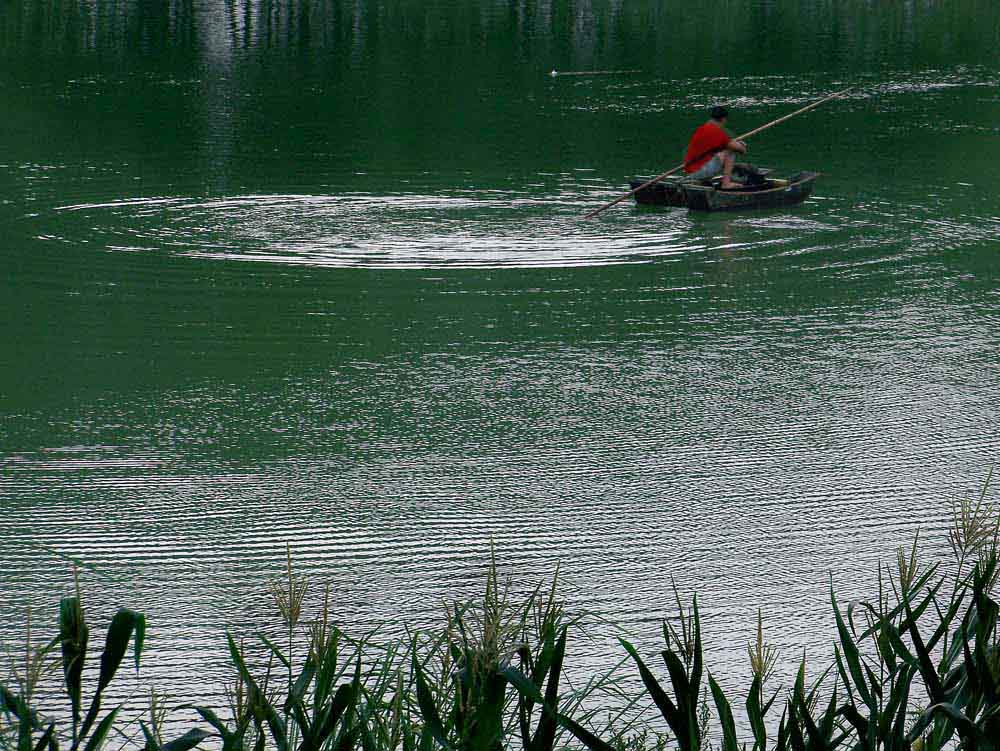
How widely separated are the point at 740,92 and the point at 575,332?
13.1 m

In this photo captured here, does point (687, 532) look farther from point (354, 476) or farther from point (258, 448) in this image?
point (258, 448)

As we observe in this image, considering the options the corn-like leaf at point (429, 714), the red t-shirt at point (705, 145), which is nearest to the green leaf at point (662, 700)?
the corn-like leaf at point (429, 714)

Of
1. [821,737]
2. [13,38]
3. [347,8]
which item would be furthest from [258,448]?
[347,8]

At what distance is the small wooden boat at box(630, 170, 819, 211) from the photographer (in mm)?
12445

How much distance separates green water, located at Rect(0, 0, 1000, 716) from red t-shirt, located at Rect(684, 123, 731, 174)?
0.74 meters

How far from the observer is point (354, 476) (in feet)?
21.2

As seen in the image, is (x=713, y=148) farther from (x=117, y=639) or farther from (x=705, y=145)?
(x=117, y=639)

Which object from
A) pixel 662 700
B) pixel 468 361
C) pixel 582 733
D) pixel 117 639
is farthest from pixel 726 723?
pixel 468 361

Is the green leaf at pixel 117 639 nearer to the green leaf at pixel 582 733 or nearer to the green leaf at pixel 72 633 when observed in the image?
the green leaf at pixel 72 633

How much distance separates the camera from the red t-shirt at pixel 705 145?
516 inches

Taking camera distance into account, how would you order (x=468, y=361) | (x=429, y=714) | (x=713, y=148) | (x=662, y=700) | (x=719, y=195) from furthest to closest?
(x=713, y=148), (x=719, y=195), (x=468, y=361), (x=662, y=700), (x=429, y=714)

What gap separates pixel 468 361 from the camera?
823 cm

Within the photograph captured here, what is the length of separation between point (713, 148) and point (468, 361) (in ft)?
18.2

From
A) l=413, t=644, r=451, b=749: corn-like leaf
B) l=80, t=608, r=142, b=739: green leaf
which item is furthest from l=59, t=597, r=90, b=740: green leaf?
l=413, t=644, r=451, b=749: corn-like leaf
